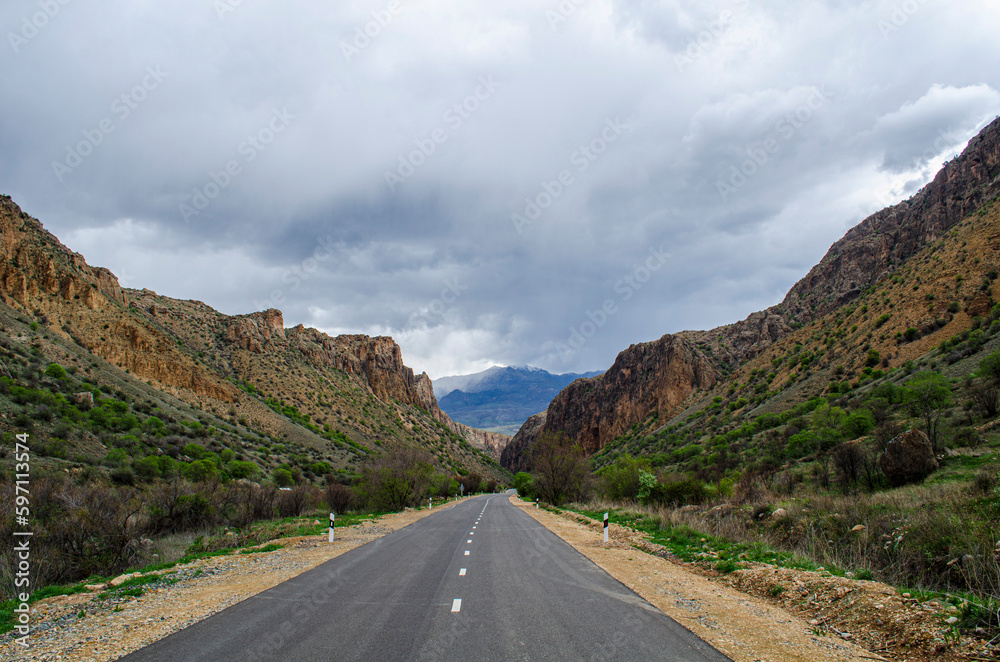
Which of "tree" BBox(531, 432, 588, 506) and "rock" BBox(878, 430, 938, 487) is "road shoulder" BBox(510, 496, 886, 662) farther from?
"tree" BBox(531, 432, 588, 506)

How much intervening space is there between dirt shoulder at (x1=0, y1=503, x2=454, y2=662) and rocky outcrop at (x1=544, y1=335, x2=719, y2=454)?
6969cm

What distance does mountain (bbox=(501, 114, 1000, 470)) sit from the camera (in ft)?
134

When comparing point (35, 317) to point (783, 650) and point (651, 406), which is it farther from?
point (651, 406)

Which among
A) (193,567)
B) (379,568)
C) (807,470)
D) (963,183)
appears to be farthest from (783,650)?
(963,183)

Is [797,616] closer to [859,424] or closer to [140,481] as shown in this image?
[859,424]

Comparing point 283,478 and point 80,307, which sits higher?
point 80,307

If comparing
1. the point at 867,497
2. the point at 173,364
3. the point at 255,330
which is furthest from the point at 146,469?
the point at 255,330

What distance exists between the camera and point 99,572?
34.1 feet

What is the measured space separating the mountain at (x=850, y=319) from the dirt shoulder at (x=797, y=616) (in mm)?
39244

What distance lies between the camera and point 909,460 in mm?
15016

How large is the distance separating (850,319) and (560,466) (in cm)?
4086

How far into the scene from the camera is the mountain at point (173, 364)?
3625 centimetres

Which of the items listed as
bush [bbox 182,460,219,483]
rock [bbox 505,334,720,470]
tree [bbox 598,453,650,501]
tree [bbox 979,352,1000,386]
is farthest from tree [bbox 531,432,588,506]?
rock [bbox 505,334,720,470]

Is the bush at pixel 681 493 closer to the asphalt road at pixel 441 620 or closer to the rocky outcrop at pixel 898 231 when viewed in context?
the asphalt road at pixel 441 620
